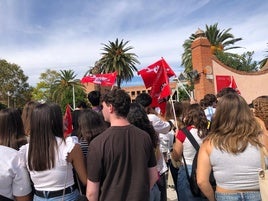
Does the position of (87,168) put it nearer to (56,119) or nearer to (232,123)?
(56,119)

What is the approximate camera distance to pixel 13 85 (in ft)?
178

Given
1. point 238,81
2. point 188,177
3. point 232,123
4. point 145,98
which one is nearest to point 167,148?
point 145,98

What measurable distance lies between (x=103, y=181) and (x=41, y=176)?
0.53m

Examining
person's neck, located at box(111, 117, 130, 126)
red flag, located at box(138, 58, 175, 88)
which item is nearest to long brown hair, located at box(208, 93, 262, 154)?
person's neck, located at box(111, 117, 130, 126)

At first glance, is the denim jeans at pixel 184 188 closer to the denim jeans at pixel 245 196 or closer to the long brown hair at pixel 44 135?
the denim jeans at pixel 245 196

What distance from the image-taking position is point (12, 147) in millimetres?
3129

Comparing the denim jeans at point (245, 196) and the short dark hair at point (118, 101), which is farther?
the short dark hair at point (118, 101)

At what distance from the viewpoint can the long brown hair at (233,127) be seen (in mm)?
2762

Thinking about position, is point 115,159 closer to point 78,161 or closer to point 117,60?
point 78,161

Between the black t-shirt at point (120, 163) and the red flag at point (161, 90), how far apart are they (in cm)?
346

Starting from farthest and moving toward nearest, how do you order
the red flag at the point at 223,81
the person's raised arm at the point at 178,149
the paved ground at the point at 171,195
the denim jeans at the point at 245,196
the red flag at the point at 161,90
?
1. the red flag at the point at 223,81
2. the red flag at the point at 161,90
3. the paved ground at the point at 171,195
4. the person's raised arm at the point at 178,149
5. the denim jeans at the point at 245,196

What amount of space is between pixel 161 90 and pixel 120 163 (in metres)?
4.27

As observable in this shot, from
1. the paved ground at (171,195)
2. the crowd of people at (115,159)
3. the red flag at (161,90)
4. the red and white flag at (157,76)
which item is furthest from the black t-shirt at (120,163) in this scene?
the red and white flag at (157,76)

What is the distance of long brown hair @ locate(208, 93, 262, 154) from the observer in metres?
2.76
